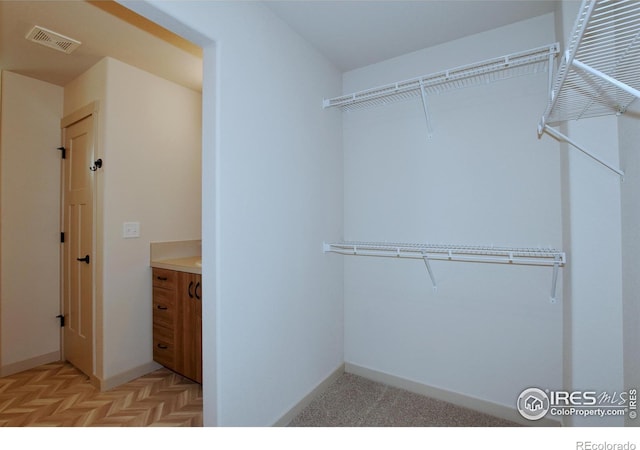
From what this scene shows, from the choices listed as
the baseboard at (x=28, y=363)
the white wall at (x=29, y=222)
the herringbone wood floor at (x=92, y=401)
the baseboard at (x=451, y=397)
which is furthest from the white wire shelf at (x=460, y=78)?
the baseboard at (x=28, y=363)

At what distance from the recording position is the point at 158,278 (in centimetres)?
258

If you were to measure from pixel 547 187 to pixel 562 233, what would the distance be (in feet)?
0.91

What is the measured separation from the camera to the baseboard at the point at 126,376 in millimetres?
2324

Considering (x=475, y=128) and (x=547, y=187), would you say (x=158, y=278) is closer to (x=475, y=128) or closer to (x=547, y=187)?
(x=475, y=128)

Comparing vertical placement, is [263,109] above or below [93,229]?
above

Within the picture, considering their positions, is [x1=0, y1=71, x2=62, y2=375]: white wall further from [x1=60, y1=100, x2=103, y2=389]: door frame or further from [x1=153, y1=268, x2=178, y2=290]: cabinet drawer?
[x1=153, y1=268, x2=178, y2=290]: cabinet drawer

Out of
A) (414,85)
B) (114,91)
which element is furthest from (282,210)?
(114,91)

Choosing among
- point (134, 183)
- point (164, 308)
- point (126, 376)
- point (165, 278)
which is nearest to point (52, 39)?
point (134, 183)

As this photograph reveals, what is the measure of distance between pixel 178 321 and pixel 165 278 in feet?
1.20

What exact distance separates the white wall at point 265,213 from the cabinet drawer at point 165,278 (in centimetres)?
102

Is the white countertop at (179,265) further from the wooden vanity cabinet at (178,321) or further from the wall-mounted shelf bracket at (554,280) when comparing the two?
the wall-mounted shelf bracket at (554,280)

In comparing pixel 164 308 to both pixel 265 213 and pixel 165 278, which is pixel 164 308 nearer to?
pixel 165 278

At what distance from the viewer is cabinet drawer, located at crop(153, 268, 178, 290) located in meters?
2.42

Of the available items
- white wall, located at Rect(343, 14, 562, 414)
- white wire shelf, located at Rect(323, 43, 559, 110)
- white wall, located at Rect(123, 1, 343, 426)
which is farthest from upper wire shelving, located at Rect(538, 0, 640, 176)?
white wall, located at Rect(123, 1, 343, 426)
